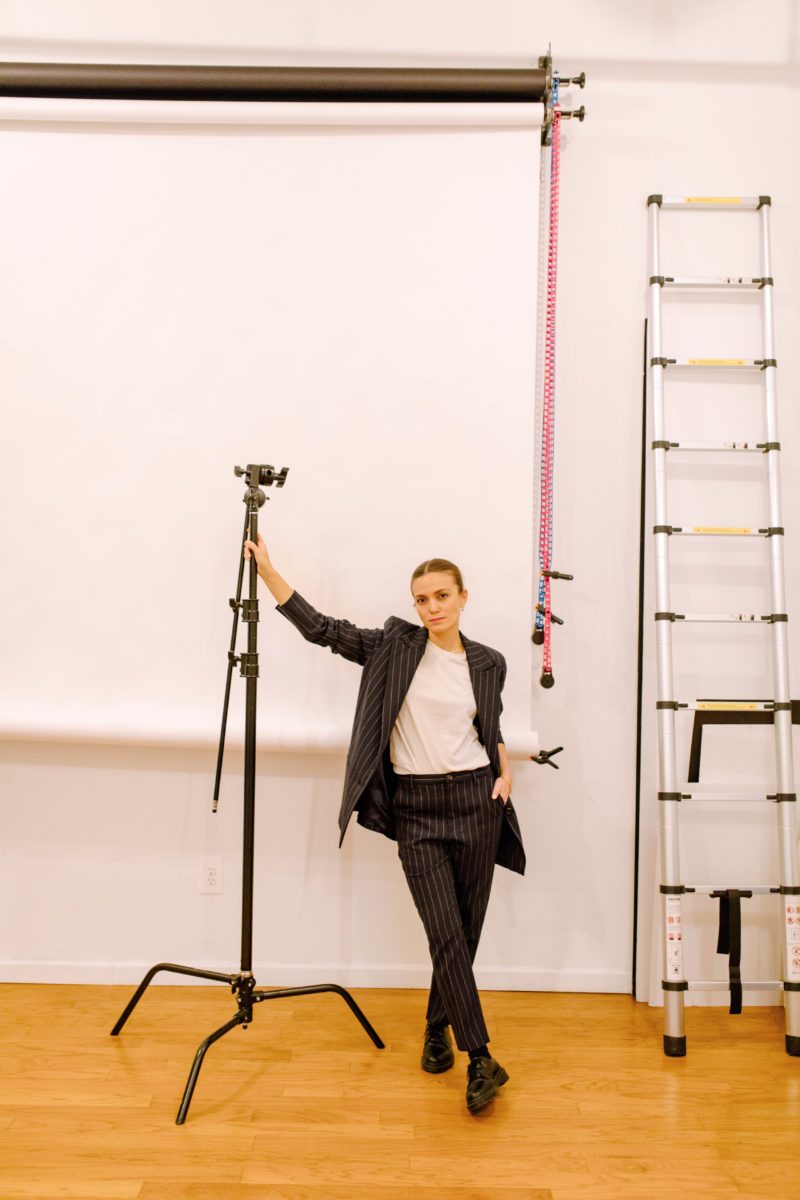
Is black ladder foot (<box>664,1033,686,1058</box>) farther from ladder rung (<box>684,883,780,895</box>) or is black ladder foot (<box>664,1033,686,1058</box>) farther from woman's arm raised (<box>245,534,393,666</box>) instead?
woman's arm raised (<box>245,534,393,666</box>)

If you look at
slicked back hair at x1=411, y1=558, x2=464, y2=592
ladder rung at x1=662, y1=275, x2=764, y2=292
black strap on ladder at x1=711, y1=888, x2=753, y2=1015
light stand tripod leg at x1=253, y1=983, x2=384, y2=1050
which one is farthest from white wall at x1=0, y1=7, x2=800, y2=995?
slicked back hair at x1=411, y1=558, x2=464, y2=592

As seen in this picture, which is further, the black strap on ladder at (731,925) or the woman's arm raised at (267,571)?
the black strap on ladder at (731,925)

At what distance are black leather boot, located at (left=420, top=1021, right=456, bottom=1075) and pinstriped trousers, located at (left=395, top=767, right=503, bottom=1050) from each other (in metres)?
0.03

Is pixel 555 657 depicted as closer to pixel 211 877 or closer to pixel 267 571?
pixel 267 571

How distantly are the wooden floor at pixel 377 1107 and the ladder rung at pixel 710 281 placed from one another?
7.17 feet

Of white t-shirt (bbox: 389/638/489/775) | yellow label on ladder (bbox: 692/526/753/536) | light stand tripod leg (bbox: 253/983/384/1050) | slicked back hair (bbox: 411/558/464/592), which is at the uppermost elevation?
yellow label on ladder (bbox: 692/526/753/536)

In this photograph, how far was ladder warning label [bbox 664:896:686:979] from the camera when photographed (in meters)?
2.37

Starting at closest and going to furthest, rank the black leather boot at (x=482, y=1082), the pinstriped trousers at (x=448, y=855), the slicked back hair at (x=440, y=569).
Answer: the black leather boot at (x=482, y=1082) < the pinstriped trousers at (x=448, y=855) < the slicked back hair at (x=440, y=569)

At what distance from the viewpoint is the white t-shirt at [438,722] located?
7.17 ft

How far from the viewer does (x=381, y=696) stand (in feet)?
7.34

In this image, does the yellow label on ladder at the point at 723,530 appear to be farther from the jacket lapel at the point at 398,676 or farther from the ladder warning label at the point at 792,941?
the ladder warning label at the point at 792,941

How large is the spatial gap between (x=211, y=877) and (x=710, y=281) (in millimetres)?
2364

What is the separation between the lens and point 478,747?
2234 mm

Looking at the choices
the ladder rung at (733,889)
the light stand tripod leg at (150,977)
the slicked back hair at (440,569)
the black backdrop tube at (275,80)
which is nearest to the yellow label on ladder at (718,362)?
the black backdrop tube at (275,80)
